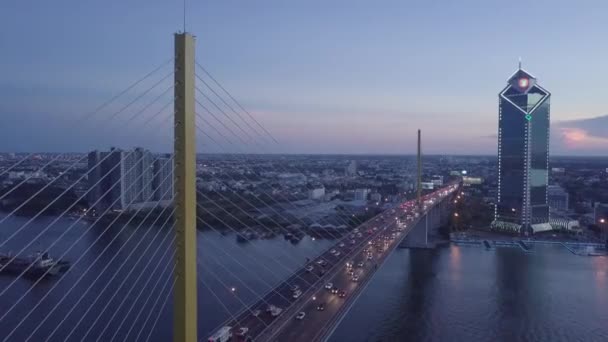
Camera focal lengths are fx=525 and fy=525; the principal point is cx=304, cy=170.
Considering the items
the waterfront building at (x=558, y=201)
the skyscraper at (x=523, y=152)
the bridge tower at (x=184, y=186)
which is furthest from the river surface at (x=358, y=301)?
the waterfront building at (x=558, y=201)

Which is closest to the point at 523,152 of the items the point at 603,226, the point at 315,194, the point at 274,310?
the point at 603,226

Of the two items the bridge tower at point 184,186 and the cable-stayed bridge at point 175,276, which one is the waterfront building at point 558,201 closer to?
the cable-stayed bridge at point 175,276

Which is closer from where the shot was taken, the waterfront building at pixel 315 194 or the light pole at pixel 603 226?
the light pole at pixel 603 226

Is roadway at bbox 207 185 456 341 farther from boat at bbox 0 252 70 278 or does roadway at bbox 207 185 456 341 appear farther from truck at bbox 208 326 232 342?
boat at bbox 0 252 70 278

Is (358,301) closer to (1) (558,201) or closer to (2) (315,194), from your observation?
(2) (315,194)

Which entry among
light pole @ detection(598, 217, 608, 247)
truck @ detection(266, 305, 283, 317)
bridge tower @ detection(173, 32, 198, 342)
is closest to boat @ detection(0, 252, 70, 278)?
truck @ detection(266, 305, 283, 317)

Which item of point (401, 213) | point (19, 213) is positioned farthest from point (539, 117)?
point (19, 213)

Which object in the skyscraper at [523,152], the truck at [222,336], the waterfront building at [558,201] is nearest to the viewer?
the truck at [222,336]
